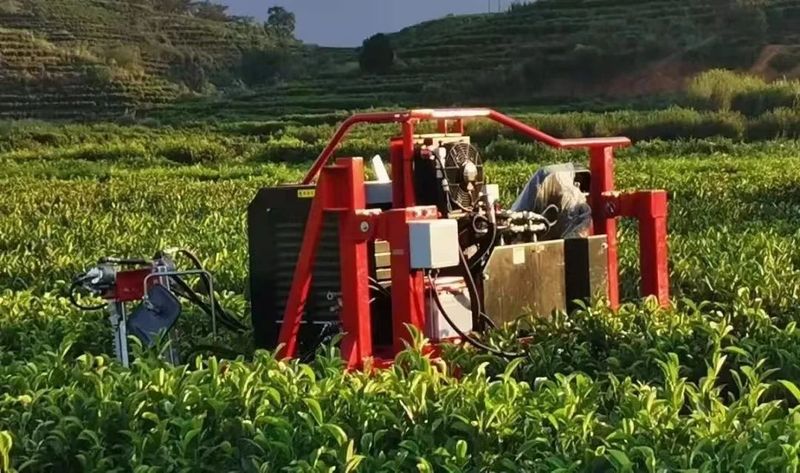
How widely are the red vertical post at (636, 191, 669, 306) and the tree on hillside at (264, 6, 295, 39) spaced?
339 ft

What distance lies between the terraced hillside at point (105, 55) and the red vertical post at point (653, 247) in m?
60.3

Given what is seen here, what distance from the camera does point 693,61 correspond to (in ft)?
186

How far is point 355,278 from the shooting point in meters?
5.58

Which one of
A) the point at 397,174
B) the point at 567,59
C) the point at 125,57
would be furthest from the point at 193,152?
the point at 125,57

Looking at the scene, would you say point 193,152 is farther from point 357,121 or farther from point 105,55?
point 105,55

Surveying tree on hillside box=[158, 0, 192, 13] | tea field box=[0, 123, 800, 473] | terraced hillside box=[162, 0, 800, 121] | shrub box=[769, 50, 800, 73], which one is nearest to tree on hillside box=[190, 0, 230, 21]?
tree on hillside box=[158, 0, 192, 13]

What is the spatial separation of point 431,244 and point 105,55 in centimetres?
7482

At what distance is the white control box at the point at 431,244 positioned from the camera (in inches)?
212

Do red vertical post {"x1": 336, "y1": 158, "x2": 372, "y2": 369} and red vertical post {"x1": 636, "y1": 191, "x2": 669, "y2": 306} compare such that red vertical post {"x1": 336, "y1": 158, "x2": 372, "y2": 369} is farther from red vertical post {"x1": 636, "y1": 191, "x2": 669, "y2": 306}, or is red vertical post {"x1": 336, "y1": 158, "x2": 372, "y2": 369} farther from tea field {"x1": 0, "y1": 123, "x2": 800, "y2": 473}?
red vertical post {"x1": 636, "y1": 191, "x2": 669, "y2": 306}

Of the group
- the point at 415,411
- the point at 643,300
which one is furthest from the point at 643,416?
the point at 643,300

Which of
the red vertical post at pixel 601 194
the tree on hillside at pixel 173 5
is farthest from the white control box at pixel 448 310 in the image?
the tree on hillside at pixel 173 5

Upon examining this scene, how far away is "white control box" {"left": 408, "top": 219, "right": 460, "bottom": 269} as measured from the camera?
5.39 m

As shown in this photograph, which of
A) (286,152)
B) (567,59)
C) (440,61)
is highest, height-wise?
(440,61)

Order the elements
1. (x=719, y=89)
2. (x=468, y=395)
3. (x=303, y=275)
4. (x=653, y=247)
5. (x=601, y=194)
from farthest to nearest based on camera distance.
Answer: (x=719, y=89), (x=601, y=194), (x=653, y=247), (x=303, y=275), (x=468, y=395)
